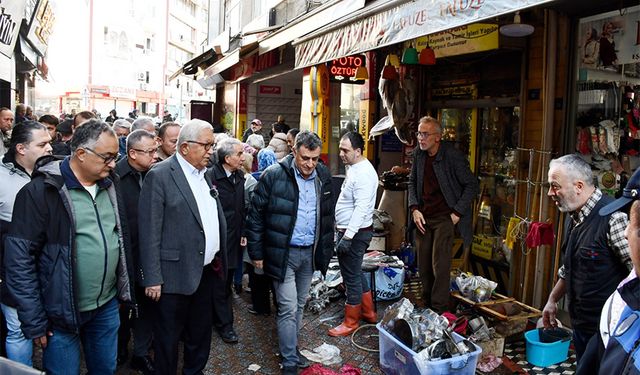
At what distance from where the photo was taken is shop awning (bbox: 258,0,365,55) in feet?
22.2

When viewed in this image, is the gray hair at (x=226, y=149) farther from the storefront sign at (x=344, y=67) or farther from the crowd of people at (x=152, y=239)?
the storefront sign at (x=344, y=67)

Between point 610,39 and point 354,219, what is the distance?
286cm

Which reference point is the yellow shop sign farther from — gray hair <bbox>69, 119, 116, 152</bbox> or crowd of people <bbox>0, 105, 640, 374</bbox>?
gray hair <bbox>69, 119, 116, 152</bbox>

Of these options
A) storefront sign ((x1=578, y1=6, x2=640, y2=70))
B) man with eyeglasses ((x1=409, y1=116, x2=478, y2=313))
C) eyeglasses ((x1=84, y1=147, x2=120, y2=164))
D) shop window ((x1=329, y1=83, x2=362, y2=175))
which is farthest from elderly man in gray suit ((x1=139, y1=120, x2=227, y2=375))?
shop window ((x1=329, y1=83, x2=362, y2=175))

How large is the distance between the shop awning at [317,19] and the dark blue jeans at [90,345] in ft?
15.1

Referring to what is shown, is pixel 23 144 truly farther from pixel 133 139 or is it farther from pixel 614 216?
pixel 614 216

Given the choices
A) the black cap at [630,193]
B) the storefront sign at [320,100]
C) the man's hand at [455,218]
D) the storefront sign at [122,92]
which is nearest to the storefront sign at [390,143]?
the storefront sign at [320,100]

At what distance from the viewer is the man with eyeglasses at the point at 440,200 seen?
213 inches

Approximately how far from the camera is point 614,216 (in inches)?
117

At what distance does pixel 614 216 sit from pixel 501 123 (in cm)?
370

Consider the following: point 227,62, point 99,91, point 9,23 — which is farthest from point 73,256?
point 99,91

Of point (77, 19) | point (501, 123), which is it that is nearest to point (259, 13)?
point (501, 123)

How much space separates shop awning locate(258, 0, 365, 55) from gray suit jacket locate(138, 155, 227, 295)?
381 centimetres

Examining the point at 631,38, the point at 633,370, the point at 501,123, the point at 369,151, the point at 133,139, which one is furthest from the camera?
the point at 369,151
